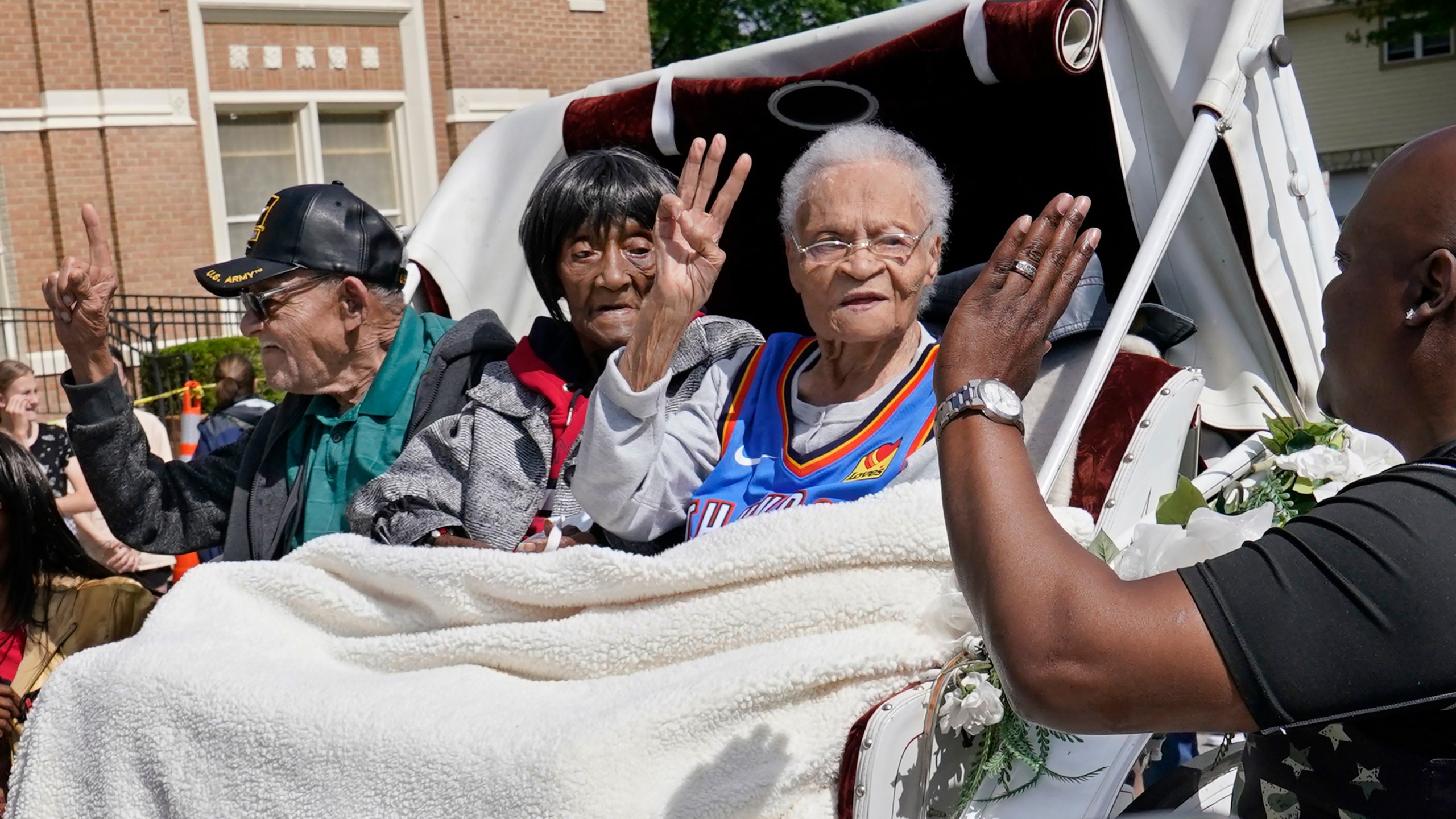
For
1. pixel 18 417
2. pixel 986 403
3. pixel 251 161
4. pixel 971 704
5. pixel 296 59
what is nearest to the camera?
pixel 986 403

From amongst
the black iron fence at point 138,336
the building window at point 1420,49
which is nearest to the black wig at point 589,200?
the black iron fence at point 138,336

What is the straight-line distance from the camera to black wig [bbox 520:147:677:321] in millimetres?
2752

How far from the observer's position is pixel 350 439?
2.91 metres

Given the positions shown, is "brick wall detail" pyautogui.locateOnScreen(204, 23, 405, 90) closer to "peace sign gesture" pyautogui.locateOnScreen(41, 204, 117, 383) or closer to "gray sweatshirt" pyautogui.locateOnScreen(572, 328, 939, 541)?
"peace sign gesture" pyautogui.locateOnScreen(41, 204, 117, 383)

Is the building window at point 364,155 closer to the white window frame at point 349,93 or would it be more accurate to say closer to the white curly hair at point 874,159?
the white window frame at point 349,93

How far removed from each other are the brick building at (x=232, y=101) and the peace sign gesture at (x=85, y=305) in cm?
1135

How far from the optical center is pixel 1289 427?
2.21 metres

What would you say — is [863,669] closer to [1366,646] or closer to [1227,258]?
[1366,646]

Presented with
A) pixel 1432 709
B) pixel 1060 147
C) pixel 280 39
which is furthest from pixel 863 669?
pixel 280 39

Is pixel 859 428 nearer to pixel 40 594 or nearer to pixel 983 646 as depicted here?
pixel 983 646

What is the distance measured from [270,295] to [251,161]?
12539mm

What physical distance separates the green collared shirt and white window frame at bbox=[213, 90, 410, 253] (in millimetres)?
11794

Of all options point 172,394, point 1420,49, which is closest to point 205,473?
point 172,394

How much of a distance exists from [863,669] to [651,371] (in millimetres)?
801
